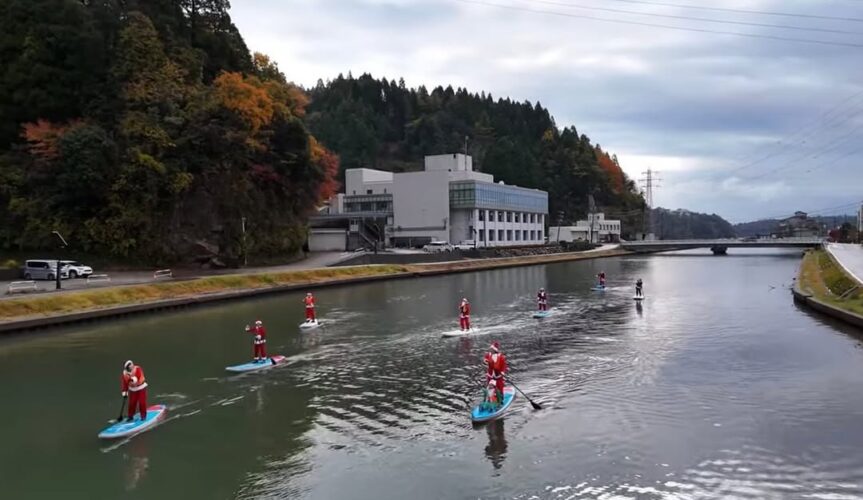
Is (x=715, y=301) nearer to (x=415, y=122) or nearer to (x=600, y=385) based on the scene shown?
(x=600, y=385)

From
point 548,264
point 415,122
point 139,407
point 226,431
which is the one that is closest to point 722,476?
point 226,431

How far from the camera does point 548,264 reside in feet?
306

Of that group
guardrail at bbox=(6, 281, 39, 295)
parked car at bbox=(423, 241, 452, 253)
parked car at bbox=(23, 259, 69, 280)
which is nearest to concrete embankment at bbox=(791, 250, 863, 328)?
guardrail at bbox=(6, 281, 39, 295)

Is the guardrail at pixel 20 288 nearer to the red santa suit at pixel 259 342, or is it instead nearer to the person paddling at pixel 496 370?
the red santa suit at pixel 259 342

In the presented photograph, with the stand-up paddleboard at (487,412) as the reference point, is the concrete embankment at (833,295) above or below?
above

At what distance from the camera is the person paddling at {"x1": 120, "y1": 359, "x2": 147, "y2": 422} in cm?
1528

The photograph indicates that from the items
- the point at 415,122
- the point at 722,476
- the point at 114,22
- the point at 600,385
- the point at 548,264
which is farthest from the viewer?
the point at 415,122

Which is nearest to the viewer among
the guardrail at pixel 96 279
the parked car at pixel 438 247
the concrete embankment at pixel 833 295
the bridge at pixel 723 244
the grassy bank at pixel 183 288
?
the concrete embankment at pixel 833 295

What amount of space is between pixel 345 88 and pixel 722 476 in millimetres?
197000

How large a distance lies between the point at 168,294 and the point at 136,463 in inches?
1145

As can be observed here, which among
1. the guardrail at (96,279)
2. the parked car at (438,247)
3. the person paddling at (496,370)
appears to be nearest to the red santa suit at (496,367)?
the person paddling at (496,370)

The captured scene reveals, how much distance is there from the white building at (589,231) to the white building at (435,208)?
3338 centimetres

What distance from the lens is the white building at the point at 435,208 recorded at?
100438 millimetres

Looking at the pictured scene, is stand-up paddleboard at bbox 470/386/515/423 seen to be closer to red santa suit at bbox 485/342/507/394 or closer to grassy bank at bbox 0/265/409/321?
red santa suit at bbox 485/342/507/394
